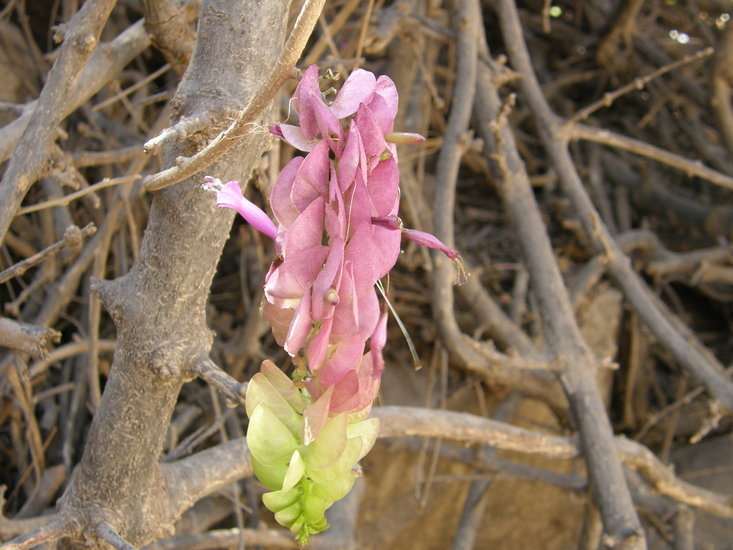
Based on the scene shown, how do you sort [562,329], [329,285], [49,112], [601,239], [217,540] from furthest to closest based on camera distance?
[601,239], [562,329], [217,540], [49,112], [329,285]

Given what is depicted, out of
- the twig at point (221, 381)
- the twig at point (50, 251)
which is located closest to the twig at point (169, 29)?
the twig at point (50, 251)

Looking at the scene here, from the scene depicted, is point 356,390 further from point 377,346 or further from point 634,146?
point 634,146

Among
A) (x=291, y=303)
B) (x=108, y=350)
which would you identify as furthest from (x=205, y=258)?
(x=108, y=350)

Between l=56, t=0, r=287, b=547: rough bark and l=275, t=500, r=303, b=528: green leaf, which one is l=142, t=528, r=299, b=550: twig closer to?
l=56, t=0, r=287, b=547: rough bark

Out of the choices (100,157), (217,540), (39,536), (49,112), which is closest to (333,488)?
(39,536)

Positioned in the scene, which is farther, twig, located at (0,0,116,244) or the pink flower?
twig, located at (0,0,116,244)

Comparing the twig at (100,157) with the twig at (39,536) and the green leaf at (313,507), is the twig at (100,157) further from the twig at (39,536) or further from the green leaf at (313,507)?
the green leaf at (313,507)

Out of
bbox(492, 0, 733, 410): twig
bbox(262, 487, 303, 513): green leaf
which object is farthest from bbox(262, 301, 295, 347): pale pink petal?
bbox(492, 0, 733, 410): twig
